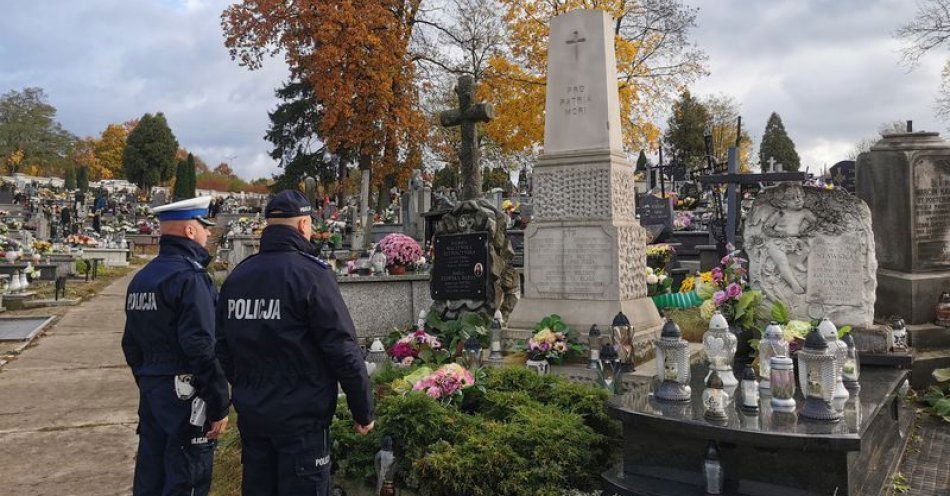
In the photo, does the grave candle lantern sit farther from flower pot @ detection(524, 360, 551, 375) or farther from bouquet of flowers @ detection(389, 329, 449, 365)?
bouquet of flowers @ detection(389, 329, 449, 365)

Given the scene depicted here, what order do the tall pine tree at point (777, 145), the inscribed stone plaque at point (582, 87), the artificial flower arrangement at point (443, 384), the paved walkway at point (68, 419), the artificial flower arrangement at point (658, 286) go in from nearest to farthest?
the artificial flower arrangement at point (443, 384), the paved walkway at point (68, 419), the inscribed stone plaque at point (582, 87), the artificial flower arrangement at point (658, 286), the tall pine tree at point (777, 145)

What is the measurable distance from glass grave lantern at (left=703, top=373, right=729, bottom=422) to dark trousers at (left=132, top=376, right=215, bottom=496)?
2933mm

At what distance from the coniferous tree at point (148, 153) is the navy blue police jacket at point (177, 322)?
78.8m

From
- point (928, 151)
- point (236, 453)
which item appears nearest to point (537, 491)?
point (236, 453)

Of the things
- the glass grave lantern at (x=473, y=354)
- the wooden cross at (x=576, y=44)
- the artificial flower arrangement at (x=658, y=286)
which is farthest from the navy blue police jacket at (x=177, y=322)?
the artificial flower arrangement at (x=658, y=286)

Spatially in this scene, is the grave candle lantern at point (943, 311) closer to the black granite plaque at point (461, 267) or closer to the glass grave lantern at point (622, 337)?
the glass grave lantern at point (622, 337)

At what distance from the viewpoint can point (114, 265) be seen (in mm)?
26000

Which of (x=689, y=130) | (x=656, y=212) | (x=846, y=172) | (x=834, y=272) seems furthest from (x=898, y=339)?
(x=689, y=130)

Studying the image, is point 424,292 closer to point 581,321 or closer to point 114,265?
point 581,321

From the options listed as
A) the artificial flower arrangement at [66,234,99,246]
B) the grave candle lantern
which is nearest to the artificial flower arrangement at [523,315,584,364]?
the grave candle lantern

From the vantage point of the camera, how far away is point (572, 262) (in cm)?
732

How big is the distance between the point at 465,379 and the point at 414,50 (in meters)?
25.3

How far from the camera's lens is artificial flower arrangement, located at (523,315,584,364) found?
658 centimetres

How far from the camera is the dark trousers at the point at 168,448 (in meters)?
3.61
